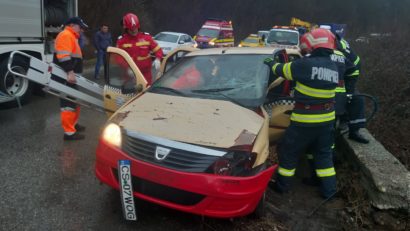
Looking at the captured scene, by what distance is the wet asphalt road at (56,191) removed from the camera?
338cm

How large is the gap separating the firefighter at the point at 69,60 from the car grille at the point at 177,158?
105 inches

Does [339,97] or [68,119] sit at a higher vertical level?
[339,97]

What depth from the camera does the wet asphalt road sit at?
3.38 meters

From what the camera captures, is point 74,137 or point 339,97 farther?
point 74,137

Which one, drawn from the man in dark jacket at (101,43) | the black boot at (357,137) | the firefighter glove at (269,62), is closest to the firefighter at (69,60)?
the firefighter glove at (269,62)

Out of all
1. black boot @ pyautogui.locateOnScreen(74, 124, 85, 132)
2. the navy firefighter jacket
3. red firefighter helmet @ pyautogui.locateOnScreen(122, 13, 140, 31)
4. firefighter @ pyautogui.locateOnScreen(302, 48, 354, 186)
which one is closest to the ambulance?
red firefighter helmet @ pyautogui.locateOnScreen(122, 13, 140, 31)

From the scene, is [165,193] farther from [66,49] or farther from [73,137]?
[66,49]

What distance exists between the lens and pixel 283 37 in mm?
18906

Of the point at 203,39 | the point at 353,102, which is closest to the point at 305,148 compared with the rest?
the point at 353,102

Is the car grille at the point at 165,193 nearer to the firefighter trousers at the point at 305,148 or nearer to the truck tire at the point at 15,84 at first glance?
the firefighter trousers at the point at 305,148

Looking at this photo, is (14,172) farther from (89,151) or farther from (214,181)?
(214,181)

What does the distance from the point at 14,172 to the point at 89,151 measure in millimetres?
1078

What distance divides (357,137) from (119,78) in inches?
125

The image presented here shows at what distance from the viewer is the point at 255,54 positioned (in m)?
4.52
